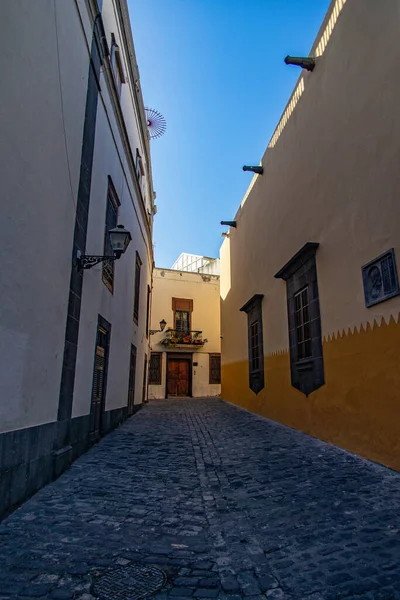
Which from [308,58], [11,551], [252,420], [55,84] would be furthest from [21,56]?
[252,420]

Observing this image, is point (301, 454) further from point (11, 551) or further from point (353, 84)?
point (353, 84)

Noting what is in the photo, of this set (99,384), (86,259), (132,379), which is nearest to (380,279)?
(86,259)

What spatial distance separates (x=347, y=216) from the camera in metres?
5.44

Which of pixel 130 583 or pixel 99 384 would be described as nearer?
pixel 130 583

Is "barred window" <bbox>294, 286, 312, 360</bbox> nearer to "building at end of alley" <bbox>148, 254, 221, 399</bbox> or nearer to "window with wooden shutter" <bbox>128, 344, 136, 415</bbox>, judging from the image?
"window with wooden shutter" <bbox>128, 344, 136, 415</bbox>

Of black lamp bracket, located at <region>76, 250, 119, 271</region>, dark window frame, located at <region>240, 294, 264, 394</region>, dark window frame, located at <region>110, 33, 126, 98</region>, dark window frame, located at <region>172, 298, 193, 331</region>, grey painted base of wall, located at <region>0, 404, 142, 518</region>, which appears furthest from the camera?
dark window frame, located at <region>172, 298, 193, 331</region>

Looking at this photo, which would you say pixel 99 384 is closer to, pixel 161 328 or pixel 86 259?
pixel 86 259

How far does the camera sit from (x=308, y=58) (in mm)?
6863

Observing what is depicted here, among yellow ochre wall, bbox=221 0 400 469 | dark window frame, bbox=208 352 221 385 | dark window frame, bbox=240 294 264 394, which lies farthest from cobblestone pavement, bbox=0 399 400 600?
dark window frame, bbox=208 352 221 385

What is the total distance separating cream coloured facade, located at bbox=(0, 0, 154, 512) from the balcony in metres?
12.2

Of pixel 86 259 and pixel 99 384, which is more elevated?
pixel 86 259

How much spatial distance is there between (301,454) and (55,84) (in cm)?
566

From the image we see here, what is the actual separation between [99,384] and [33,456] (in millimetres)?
3115

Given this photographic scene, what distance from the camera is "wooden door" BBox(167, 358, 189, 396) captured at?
792 inches
